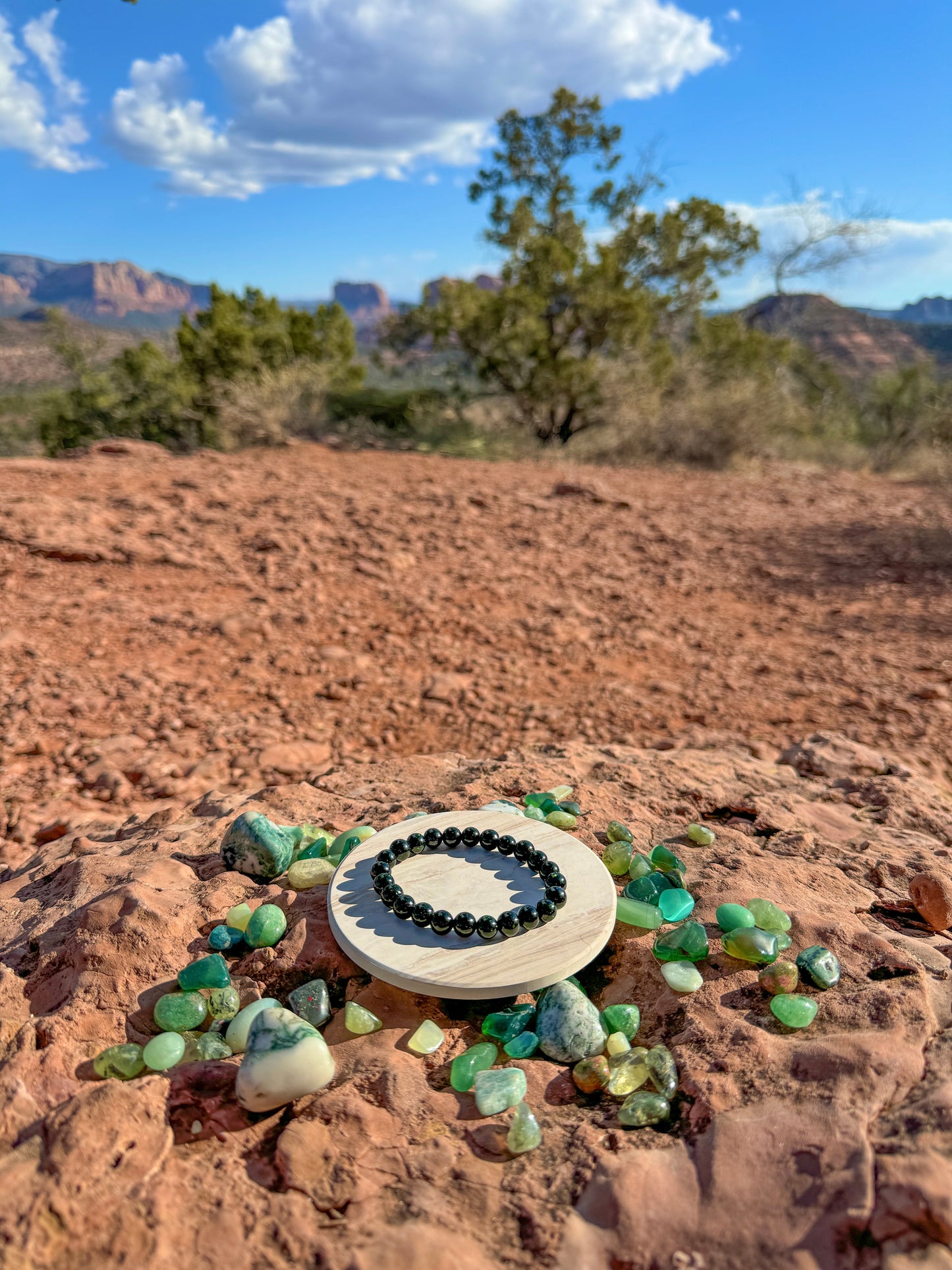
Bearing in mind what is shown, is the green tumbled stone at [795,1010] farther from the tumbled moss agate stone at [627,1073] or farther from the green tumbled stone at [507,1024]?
the green tumbled stone at [507,1024]

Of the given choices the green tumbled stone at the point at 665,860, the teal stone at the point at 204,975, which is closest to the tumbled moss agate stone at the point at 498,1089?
the teal stone at the point at 204,975

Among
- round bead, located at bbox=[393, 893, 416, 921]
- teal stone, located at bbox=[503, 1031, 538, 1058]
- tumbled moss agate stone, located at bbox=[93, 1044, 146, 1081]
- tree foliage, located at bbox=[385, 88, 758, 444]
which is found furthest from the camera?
tree foliage, located at bbox=[385, 88, 758, 444]

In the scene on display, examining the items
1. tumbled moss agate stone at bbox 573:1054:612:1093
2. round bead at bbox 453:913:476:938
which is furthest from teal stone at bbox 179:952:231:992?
tumbled moss agate stone at bbox 573:1054:612:1093

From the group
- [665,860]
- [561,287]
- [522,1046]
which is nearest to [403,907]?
[522,1046]

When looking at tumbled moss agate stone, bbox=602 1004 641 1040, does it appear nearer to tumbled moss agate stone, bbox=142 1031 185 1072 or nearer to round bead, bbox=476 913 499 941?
round bead, bbox=476 913 499 941

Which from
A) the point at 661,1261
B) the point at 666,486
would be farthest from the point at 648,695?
the point at 666,486

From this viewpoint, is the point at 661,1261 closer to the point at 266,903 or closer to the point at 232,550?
the point at 266,903
